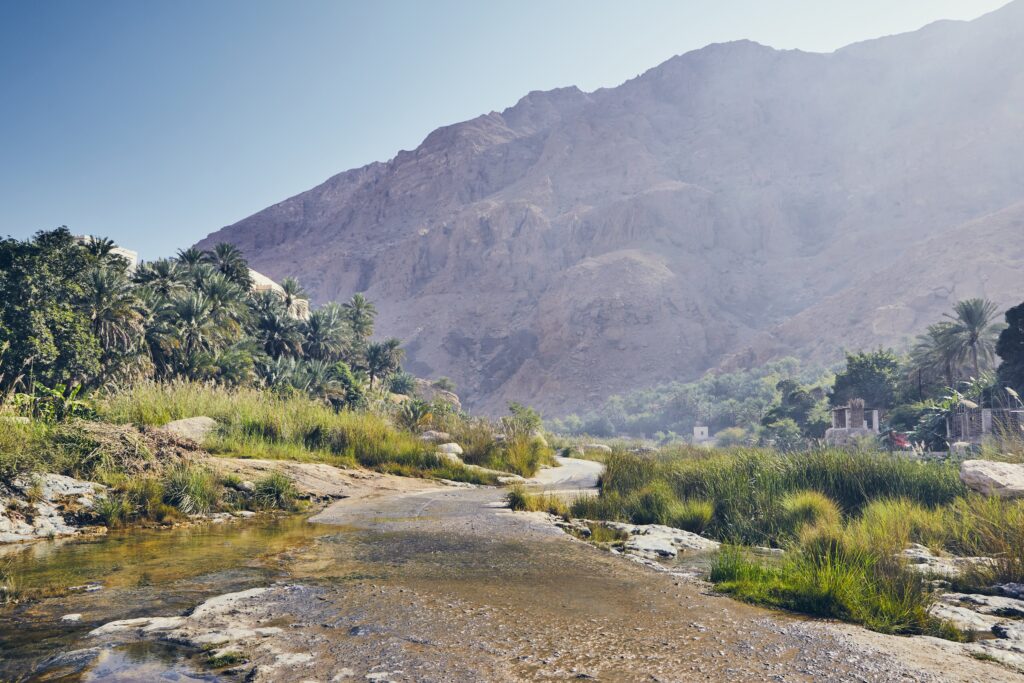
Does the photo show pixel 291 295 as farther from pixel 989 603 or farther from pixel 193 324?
pixel 989 603

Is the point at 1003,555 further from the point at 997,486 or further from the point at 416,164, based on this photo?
the point at 416,164

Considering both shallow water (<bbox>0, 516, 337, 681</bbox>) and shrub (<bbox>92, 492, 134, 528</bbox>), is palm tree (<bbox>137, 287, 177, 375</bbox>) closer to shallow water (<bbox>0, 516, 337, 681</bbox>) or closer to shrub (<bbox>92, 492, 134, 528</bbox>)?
shrub (<bbox>92, 492, 134, 528</bbox>)

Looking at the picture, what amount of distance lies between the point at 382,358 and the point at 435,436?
35.3m

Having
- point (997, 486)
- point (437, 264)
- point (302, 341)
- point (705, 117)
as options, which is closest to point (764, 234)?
point (705, 117)

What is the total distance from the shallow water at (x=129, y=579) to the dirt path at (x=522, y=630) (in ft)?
1.42

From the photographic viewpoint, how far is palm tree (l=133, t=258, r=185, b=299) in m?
34.3

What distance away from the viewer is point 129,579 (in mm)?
6355

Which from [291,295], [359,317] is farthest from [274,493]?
[359,317]

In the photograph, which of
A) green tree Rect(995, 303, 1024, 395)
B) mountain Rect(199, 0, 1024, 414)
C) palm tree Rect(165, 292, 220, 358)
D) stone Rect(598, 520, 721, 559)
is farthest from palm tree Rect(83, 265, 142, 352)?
mountain Rect(199, 0, 1024, 414)

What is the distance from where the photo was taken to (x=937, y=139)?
13350 centimetres

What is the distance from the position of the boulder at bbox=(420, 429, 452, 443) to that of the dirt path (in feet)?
47.8

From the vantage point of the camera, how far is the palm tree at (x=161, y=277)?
34.3 meters

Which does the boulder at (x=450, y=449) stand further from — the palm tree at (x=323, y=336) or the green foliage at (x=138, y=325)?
the palm tree at (x=323, y=336)

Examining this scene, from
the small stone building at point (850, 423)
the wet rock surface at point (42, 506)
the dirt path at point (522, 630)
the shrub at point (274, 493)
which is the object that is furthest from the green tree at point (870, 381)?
the wet rock surface at point (42, 506)
